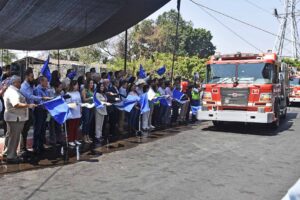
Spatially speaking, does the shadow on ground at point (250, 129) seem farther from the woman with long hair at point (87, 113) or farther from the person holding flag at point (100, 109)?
the woman with long hair at point (87, 113)

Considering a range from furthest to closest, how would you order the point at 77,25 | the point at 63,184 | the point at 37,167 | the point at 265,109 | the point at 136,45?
the point at 136,45, the point at 265,109, the point at 77,25, the point at 37,167, the point at 63,184

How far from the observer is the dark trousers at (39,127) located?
27.0 feet

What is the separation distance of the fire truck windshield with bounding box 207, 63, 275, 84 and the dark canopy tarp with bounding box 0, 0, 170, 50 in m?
3.06

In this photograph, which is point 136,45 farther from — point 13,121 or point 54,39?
point 13,121

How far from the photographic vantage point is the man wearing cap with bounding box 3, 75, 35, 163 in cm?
722

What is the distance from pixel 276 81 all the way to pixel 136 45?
44789 millimetres

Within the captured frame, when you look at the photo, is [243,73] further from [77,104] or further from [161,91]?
[77,104]

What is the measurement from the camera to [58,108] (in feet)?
25.9

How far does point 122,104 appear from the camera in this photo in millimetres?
10859

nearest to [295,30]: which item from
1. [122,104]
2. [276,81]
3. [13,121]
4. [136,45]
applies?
[136,45]

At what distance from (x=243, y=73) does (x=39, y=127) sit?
7104 millimetres

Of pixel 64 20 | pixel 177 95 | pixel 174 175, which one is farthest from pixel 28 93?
pixel 177 95

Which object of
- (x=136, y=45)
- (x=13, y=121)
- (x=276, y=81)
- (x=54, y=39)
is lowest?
(x=13, y=121)

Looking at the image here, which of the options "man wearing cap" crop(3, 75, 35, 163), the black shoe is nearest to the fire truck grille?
"man wearing cap" crop(3, 75, 35, 163)
